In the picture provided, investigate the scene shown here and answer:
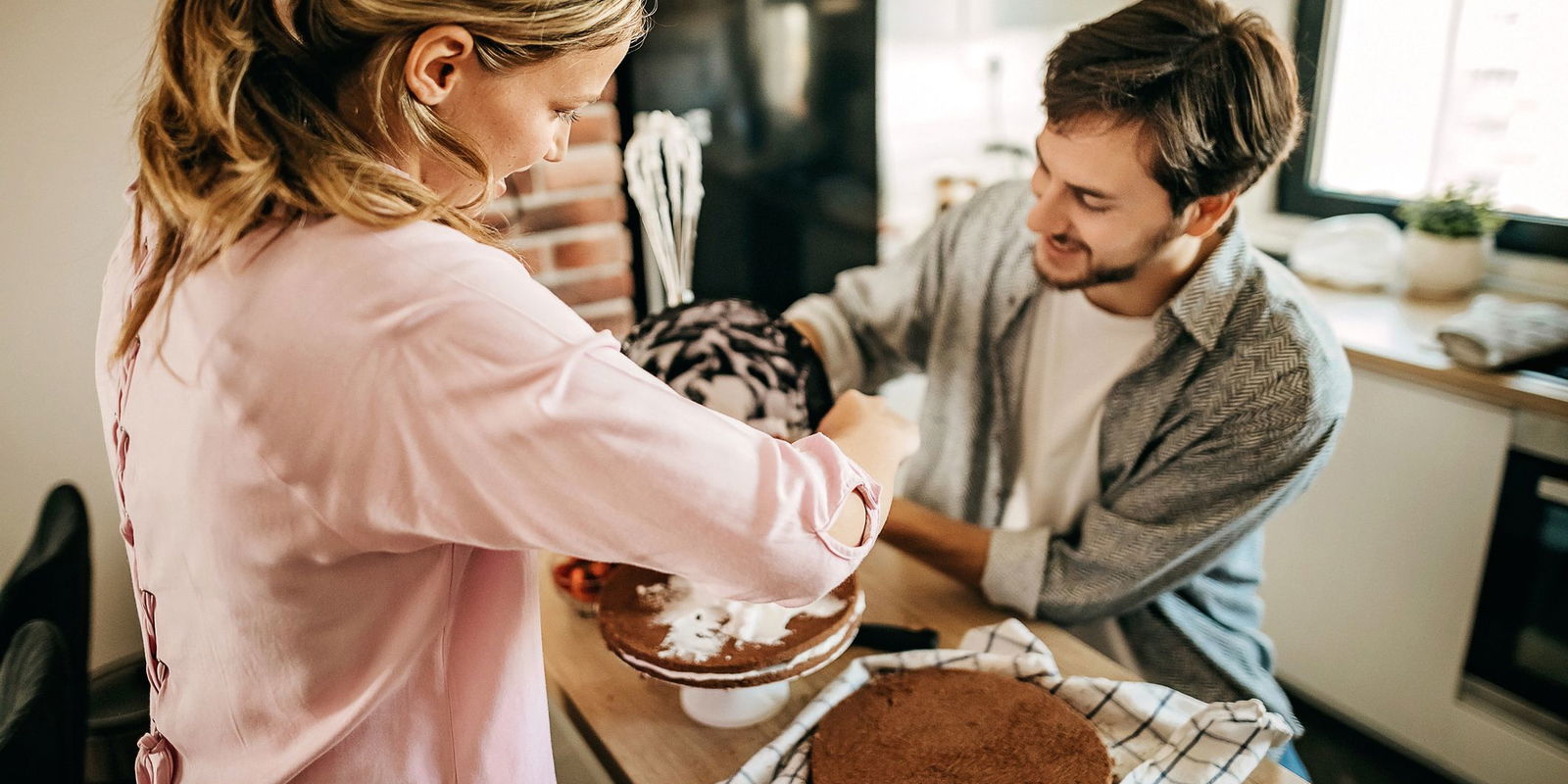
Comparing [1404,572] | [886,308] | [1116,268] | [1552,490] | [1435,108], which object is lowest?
[1404,572]

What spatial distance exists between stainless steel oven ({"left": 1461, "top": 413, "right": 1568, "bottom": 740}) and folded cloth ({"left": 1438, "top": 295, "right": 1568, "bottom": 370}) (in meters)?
0.11

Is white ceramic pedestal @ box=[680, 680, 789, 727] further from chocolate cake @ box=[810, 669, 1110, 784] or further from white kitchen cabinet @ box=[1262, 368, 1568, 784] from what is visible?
white kitchen cabinet @ box=[1262, 368, 1568, 784]

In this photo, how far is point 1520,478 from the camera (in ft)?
5.64

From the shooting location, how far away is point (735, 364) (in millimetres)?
1112

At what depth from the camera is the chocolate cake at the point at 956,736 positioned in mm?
831

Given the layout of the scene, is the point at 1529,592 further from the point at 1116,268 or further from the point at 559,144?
the point at 559,144

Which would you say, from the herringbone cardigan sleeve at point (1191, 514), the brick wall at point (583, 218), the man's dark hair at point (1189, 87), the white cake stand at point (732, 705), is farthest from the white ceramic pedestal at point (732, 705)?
the brick wall at point (583, 218)

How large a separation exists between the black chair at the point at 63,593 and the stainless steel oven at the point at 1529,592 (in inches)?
85.4

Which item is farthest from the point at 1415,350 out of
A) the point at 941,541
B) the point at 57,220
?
the point at 57,220

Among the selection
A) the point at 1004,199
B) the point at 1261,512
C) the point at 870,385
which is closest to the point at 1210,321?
the point at 1261,512

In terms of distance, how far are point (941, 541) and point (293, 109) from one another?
0.90m

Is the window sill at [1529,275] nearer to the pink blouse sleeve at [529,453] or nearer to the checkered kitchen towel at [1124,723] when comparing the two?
the checkered kitchen towel at [1124,723]

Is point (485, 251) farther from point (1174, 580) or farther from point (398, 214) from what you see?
point (1174, 580)

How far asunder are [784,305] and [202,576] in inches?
67.8
